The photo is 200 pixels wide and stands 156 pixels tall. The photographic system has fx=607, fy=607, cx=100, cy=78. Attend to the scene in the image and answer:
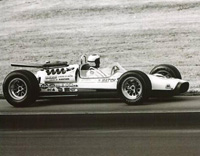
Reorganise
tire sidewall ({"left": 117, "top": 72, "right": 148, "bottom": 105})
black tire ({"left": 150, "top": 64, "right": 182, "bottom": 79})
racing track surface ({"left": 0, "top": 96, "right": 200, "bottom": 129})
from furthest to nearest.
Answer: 1. black tire ({"left": 150, "top": 64, "right": 182, "bottom": 79})
2. tire sidewall ({"left": 117, "top": 72, "right": 148, "bottom": 105})
3. racing track surface ({"left": 0, "top": 96, "right": 200, "bottom": 129})

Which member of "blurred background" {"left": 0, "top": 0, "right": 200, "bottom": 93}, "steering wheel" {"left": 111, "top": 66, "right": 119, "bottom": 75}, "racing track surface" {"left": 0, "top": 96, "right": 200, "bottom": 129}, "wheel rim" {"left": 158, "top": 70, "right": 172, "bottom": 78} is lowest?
"racing track surface" {"left": 0, "top": 96, "right": 200, "bottom": 129}

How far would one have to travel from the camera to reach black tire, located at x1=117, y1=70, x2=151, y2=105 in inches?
328

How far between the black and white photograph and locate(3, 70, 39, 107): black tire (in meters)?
0.01

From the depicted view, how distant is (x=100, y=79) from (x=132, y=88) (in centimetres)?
66

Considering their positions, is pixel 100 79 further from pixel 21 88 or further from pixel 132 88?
pixel 21 88

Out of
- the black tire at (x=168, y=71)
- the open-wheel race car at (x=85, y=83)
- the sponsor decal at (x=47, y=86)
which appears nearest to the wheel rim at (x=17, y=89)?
the open-wheel race car at (x=85, y=83)

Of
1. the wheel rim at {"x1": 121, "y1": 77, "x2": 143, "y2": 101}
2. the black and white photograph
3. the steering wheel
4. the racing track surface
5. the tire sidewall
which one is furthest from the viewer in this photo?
the steering wheel

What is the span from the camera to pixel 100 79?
352 inches

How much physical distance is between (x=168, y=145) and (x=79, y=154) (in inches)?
34.9

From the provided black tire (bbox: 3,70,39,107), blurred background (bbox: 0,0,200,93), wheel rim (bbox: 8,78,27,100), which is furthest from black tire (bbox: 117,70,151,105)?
blurred background (bbox: 0,0,200,93)

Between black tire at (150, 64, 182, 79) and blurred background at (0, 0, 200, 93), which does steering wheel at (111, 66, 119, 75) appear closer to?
black tire at (150, 64, 182, 79)

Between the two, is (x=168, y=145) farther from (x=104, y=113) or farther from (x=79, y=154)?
(x=104, y=113)

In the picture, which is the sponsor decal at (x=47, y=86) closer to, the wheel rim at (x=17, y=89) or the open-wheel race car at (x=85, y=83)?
the open-wheel race car at (x=85, y=83)

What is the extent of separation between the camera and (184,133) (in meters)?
6.47
